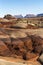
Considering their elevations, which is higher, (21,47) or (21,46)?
(21,46)

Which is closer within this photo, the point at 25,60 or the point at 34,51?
the point at 25,60

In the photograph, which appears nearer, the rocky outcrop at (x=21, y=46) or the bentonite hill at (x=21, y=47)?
the bentonite hill at (x=21, y=47)

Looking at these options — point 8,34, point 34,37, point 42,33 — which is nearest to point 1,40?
point 8,34

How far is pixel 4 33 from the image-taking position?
131ft

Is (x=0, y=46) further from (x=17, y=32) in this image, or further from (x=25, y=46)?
(x=17, y=32)

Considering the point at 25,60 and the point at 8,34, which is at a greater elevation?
the point at 8,34

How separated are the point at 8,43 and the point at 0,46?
2233 millimetres

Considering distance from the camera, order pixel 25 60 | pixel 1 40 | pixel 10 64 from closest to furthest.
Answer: pixel 10 64 < pixel 25 60 < pixel 1 40

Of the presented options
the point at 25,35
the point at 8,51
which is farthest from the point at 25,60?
the point at 25,35

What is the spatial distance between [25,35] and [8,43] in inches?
271


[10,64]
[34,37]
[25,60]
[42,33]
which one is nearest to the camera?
[10,64]

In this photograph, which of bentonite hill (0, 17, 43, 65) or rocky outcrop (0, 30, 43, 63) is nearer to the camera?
bentonite hill (0, 17, 43, 65)

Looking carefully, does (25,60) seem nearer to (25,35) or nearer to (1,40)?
(1,40)

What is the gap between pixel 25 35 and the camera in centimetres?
4006
